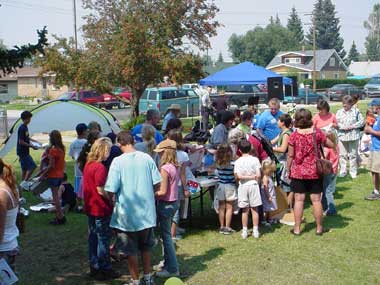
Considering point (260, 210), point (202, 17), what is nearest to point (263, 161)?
point (260, 210)

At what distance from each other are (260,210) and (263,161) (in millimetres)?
774

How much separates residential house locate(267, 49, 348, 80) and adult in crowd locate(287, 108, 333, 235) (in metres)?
67.3

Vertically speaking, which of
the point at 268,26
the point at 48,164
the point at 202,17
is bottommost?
the point at 48,164

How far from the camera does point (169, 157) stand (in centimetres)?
582

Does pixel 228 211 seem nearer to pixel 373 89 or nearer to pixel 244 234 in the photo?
pixel 244 234

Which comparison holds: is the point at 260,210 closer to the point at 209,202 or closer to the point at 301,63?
the point at 209,202

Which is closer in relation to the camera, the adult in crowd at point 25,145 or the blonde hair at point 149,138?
the blonde hair at point 149,138

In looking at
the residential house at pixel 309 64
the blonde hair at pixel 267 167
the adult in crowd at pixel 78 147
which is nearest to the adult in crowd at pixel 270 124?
the blonde hair at pixel 267 167

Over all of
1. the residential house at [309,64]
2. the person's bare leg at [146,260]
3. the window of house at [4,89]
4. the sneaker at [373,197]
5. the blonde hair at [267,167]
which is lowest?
the sneaker at [373,197]

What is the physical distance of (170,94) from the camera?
96.1 feet

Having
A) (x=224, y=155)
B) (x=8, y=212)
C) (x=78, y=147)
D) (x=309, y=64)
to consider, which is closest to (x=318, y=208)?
(x=224, y=155)

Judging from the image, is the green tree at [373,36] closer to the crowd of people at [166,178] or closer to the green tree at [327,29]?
the green tree at [327,29]

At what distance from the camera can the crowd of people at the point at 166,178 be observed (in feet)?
16.2

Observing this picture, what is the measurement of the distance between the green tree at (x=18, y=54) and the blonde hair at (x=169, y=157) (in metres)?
1.72
